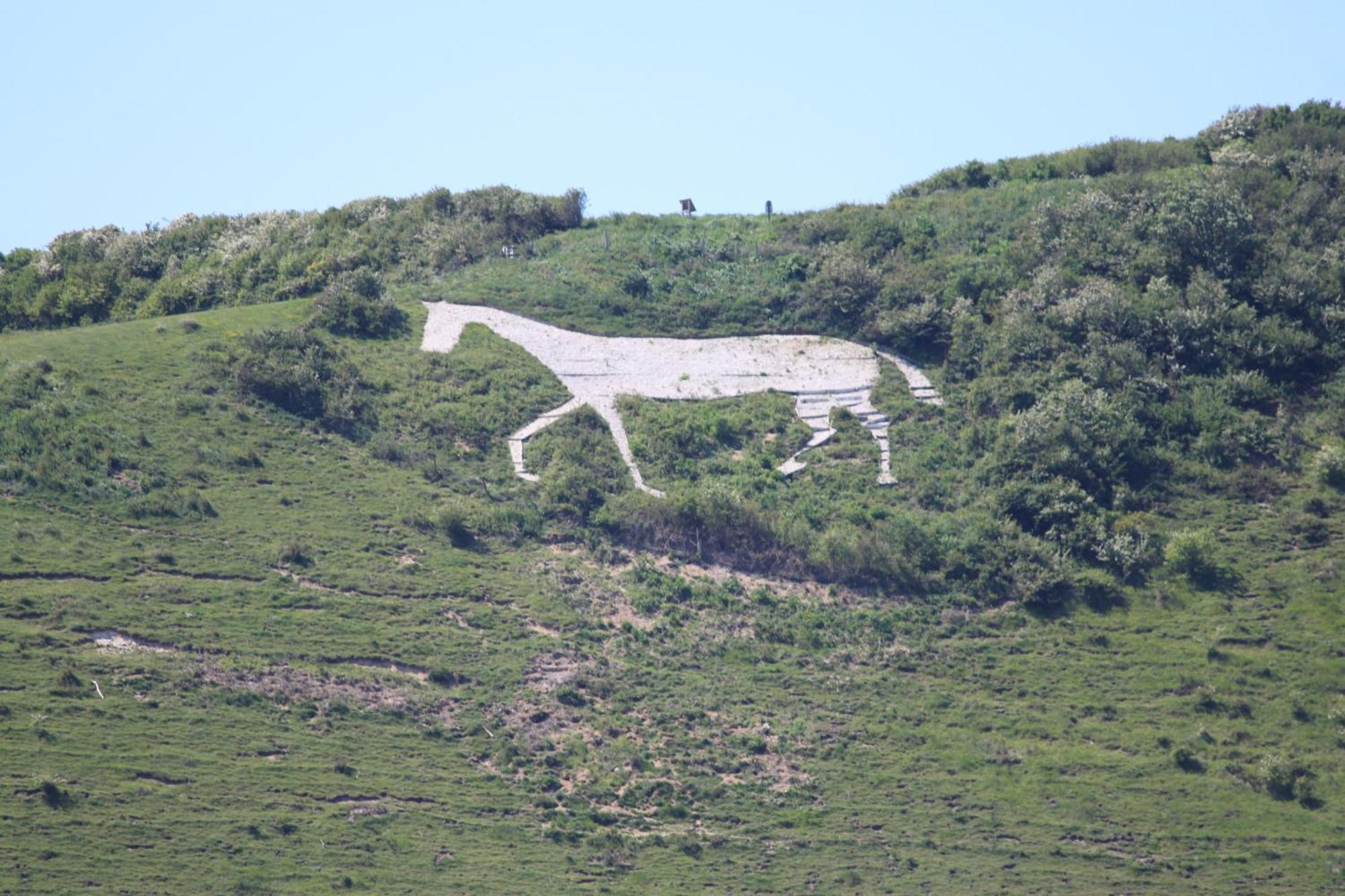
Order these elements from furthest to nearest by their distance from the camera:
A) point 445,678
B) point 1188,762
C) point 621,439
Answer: point 621,439
point 445,678
point 1188,762

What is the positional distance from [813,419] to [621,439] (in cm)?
720

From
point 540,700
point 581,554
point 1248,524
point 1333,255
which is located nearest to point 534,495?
point 581,554

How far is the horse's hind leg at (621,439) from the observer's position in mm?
55406

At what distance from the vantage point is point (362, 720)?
42250 millimetres

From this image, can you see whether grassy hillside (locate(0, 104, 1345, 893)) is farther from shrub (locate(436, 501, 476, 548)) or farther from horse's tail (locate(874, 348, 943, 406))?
horse's tail (locate(874, 348, 943, 406))

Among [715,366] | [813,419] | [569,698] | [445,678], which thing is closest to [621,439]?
[715,366]

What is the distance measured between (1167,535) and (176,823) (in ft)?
103

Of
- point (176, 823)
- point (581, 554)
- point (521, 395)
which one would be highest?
point (521, 395)

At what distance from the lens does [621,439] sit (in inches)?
2280

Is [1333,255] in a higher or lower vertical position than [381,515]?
higher

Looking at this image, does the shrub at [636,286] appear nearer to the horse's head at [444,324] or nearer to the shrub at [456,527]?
the horse's head at [444,324]

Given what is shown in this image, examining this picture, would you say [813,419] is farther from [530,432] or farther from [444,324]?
[444,324]

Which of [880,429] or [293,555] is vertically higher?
[880,429]

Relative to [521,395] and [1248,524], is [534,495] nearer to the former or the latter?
[521,395]
